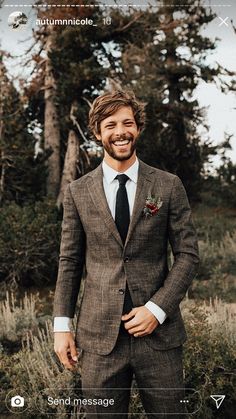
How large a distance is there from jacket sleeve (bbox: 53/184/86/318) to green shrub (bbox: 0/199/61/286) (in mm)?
2338

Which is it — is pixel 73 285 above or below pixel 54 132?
below

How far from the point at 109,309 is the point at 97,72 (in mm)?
3185

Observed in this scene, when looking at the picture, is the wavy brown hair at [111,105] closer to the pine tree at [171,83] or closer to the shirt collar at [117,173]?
the shirt collar at [117,173]

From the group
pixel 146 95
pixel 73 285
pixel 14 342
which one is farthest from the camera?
pixel 146 95

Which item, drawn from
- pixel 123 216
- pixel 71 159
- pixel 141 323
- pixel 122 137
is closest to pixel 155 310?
pixel 141 323

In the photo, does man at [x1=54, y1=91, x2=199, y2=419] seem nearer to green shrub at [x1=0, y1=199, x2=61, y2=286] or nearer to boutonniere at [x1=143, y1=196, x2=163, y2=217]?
boutonniere at [x1=143, y1=196, x2=163, y2=217]

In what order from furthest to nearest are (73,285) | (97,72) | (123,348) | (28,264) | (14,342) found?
(97,72) → (28,264) → (14,342) → (73,285) → (123,348)

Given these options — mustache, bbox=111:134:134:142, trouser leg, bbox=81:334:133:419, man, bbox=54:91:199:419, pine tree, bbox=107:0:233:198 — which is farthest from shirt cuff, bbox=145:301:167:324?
pine tree, bbox=107:0:233:198

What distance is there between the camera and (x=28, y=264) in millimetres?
4082

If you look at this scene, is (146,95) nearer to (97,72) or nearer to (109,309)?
(97,72)

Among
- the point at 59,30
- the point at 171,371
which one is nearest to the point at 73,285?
the point at 171,371

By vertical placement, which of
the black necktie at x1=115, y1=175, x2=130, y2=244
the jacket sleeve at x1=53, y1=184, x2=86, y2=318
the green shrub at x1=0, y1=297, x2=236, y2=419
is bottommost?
the green shrub at x1=0, y1=297, x2=236, y2=419

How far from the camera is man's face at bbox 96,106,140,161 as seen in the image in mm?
Answer: 1617

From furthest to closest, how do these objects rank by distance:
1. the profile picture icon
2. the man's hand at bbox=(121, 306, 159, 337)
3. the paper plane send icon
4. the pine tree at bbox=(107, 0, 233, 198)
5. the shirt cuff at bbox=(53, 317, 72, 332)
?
the pine tree at bbox=(107, 0, 233, 198) → the profile picture icon → the paper plane send icon → the shirt cuff at bbox=(53, 317, 72, 332) → the man's hand at bbox=(121, 306, 159, 337)
